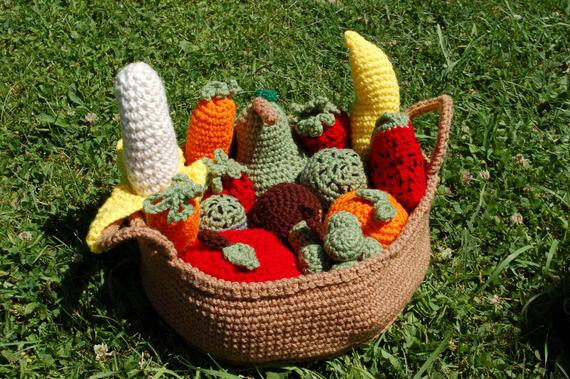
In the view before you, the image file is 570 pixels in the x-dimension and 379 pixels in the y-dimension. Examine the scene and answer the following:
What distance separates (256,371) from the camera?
1.78 metres

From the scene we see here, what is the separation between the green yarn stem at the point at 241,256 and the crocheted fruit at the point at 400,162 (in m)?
0.44

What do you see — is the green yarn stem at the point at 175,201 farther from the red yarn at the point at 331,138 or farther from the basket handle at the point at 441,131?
the basket handle at the point at 441,131

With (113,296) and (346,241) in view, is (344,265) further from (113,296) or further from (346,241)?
(113,296)

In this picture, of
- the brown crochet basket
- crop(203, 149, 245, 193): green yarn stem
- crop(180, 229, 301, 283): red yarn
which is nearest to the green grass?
the brown crochet basket

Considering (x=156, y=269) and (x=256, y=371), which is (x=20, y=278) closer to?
(x=156, y=269)

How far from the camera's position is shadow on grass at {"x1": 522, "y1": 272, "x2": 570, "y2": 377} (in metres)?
1.88

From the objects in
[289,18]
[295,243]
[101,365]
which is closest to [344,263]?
[295,243]

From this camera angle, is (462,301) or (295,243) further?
(462,301)

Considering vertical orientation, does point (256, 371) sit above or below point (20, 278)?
below

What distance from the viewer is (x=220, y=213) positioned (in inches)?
70.2

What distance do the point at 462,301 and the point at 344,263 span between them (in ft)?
1.82

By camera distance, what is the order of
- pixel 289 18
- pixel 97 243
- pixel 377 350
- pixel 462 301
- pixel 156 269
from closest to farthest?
1. pixel 97 243
2. pixel 156 269
3. pixel 377 350
4. pixel 462 301
5. pixel 289 18

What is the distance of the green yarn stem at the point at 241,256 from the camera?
5.29 feet

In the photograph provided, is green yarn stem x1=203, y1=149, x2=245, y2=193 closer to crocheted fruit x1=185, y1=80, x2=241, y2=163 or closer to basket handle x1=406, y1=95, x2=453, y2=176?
crocheted fruit x1=185, y1=80, x2=241, y2=163
